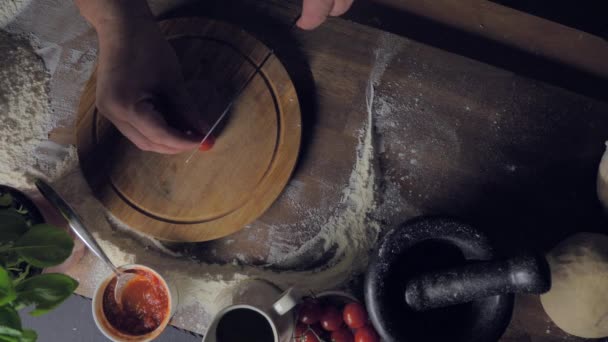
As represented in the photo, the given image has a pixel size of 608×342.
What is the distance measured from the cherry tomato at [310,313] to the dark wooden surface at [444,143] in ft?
0.33

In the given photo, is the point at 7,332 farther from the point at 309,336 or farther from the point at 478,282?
the point at 478,282

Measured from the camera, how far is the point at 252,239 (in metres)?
1.00

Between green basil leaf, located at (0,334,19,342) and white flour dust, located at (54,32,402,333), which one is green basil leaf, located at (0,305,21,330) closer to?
green basil leaf, located at (0,334,19,342)

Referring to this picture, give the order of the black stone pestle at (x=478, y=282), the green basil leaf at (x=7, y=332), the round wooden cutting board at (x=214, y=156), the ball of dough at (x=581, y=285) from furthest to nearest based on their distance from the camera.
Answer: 1. the round wooden cutting board at (x=214, y=156)
2. the ball of dough at (x=581, y=285)
3. the black stone pestle at (x=478, y=282)
4. the green basil leaf at (x=7, y=332)

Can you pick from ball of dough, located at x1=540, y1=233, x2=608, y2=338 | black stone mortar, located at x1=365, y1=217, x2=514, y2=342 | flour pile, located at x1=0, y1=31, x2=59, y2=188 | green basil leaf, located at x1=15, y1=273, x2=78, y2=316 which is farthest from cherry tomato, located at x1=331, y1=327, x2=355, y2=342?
flour pile, located at x1=0, y1=31, x2=59, y2=188

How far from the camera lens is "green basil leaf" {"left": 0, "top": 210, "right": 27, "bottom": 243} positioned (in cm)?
74

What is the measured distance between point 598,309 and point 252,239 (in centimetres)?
67

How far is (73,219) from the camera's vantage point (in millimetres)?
919

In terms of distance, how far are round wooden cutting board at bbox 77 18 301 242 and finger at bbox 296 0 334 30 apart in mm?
116

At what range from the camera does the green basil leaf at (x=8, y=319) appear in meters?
0.62

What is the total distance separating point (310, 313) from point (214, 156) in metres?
0.37

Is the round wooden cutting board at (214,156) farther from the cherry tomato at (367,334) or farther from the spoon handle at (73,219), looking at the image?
the cherry tomato at (367,334)

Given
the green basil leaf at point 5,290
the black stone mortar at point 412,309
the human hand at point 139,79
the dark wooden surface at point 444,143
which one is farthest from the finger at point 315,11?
the green basil leaf at point 5,290

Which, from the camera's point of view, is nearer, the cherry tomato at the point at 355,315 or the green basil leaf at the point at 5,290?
the green basil leaf at the point at 5,290
